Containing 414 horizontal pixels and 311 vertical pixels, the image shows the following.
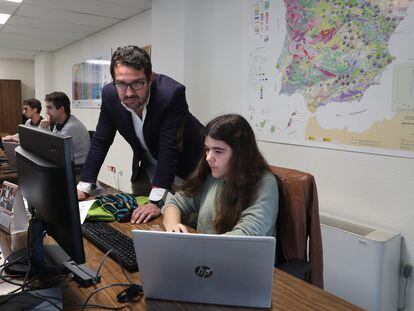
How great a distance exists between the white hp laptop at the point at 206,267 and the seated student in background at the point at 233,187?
380mm

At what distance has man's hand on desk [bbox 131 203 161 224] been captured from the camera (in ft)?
4.65

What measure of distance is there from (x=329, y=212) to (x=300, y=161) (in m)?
0.37

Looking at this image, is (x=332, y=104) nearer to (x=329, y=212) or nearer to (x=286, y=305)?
(x=329, y=212)

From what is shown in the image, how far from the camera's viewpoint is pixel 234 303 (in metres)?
0.86

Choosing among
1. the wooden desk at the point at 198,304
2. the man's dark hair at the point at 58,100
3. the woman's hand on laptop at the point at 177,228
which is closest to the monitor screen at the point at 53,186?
the wooden desk at the point at 198,304

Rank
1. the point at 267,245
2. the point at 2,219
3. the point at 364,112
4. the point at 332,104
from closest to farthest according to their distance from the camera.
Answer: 1. the point at 267,245
2. the point at 2,219
3. the point at 364,112
4. the point at 332,104

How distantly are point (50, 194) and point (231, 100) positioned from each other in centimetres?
215

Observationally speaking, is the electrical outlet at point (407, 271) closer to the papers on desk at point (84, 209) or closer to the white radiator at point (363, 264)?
the white radiator at point (363, 264)

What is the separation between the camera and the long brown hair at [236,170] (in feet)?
4.37

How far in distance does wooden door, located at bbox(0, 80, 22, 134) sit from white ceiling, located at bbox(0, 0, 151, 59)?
2.56 metres

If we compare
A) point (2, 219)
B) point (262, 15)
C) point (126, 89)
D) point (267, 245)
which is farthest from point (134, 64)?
point (262, 15)

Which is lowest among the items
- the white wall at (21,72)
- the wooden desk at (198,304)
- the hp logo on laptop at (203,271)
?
the wooden desk at (198,304)

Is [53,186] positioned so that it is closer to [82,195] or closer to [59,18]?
[82,195]

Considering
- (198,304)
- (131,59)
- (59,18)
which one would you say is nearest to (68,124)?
(59,18)
